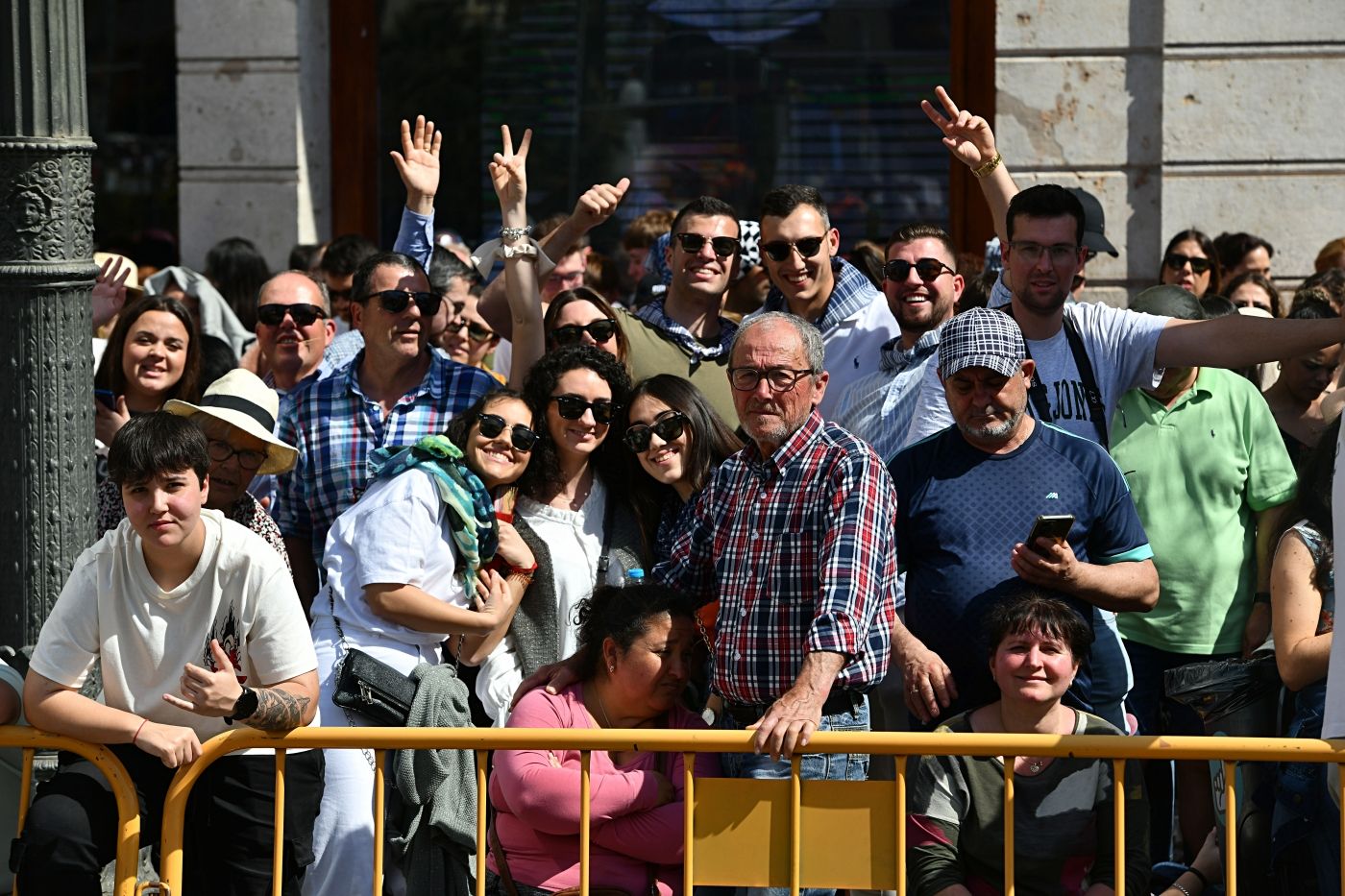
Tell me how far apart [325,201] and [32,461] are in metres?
5.81

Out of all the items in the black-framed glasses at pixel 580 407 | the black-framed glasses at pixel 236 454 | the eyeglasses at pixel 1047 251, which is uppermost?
the eyeglasses at pixel 1047 251

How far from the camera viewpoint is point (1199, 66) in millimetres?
9172

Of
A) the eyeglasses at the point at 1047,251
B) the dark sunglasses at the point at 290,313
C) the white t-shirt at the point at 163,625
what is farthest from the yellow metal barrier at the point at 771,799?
the dark sunglasses at the point at 290,313

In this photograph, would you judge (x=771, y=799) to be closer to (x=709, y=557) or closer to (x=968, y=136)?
(x=709, y=557)

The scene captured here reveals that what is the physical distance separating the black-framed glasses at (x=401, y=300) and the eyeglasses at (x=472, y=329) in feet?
3.74

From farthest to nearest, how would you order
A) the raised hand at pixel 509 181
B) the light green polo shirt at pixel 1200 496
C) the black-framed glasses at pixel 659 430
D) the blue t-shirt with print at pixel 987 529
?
the raised hand at pixel 509 181, the light green polo shirt at pixel 1200 496, the black-framed glasses at pixel 659 430, the blue t-shirt with print at pixel 987 529

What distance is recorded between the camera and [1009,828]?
13.9ft

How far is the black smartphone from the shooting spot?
4461 millimetres

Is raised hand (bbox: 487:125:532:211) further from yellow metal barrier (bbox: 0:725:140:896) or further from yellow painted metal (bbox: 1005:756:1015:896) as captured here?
yellow painted metal (bbox: 1005:756:1015:896)

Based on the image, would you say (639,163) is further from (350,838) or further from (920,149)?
(350,838)

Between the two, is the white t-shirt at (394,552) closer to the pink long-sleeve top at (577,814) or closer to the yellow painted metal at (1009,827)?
the pink long-sleeve top at (577,814)

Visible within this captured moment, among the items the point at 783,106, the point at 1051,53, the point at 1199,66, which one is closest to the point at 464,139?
the point at 783,106

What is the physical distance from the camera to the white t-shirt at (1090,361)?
16.9ft

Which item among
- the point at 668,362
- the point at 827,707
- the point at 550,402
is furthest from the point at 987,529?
the point at 668,362
